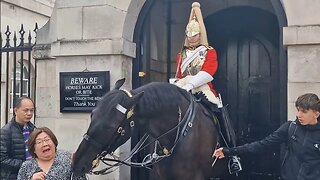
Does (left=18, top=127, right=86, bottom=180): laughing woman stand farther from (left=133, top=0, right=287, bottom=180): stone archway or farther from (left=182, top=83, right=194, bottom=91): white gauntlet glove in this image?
(left=133, top=0, right=287, bottom=180): stone archway

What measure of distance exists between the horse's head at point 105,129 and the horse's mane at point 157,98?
0.56ft

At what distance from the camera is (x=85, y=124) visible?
6.55 metres

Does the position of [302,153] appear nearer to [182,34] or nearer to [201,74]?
[201,74]

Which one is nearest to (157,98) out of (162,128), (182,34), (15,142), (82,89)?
(162,128)

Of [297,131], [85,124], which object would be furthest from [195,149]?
[85,124]

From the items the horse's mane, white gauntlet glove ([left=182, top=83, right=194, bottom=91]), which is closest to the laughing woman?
the horse's mane

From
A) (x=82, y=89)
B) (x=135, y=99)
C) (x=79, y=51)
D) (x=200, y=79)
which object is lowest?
(x=135, y=99)

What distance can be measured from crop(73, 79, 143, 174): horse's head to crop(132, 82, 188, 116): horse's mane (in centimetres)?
17

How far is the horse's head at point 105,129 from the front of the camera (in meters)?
3.84

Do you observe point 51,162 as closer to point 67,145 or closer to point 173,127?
point 173,127

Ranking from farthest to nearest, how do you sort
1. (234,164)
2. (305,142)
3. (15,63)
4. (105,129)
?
(15,63) → (234,164) → (305,142) → (105,129)

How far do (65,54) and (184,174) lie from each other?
3109 millimetres

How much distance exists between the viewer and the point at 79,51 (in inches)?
259

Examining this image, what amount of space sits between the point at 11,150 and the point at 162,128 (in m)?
1.82
